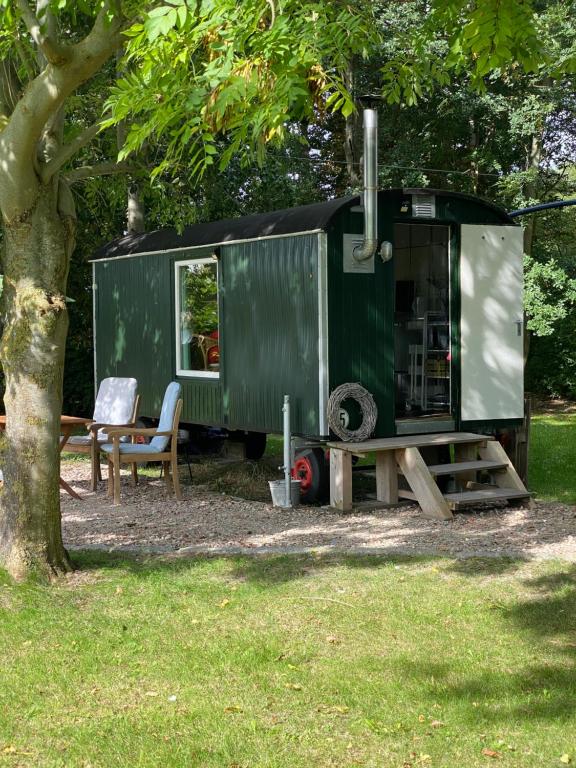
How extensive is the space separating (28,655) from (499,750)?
2.19 meters

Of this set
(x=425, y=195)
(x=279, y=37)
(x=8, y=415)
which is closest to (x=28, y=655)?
(x=8, y=415)

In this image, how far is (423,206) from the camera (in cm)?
935

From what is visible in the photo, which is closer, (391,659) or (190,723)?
(190,723)

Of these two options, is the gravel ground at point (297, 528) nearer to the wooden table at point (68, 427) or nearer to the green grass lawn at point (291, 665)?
the wooden table at point (68, 427)

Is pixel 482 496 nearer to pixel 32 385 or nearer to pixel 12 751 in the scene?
pixel 32 385

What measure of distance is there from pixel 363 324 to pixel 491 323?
1333 mm

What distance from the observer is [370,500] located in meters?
9.23

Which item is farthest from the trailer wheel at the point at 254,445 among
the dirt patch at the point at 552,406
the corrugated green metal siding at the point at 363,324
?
the dirt patch at the point at 552,406

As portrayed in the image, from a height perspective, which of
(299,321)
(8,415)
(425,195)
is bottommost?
(8,415)

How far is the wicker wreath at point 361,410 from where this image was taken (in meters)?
8.85

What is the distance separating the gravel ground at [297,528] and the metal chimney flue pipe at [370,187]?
2.23m

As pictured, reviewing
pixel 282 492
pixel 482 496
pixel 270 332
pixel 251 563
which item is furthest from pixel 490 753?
pixel 270 332

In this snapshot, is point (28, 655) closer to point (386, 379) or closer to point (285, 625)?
point (285, 625)

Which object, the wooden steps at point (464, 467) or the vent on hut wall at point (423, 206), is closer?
the wooden steps at point (464, 467)
